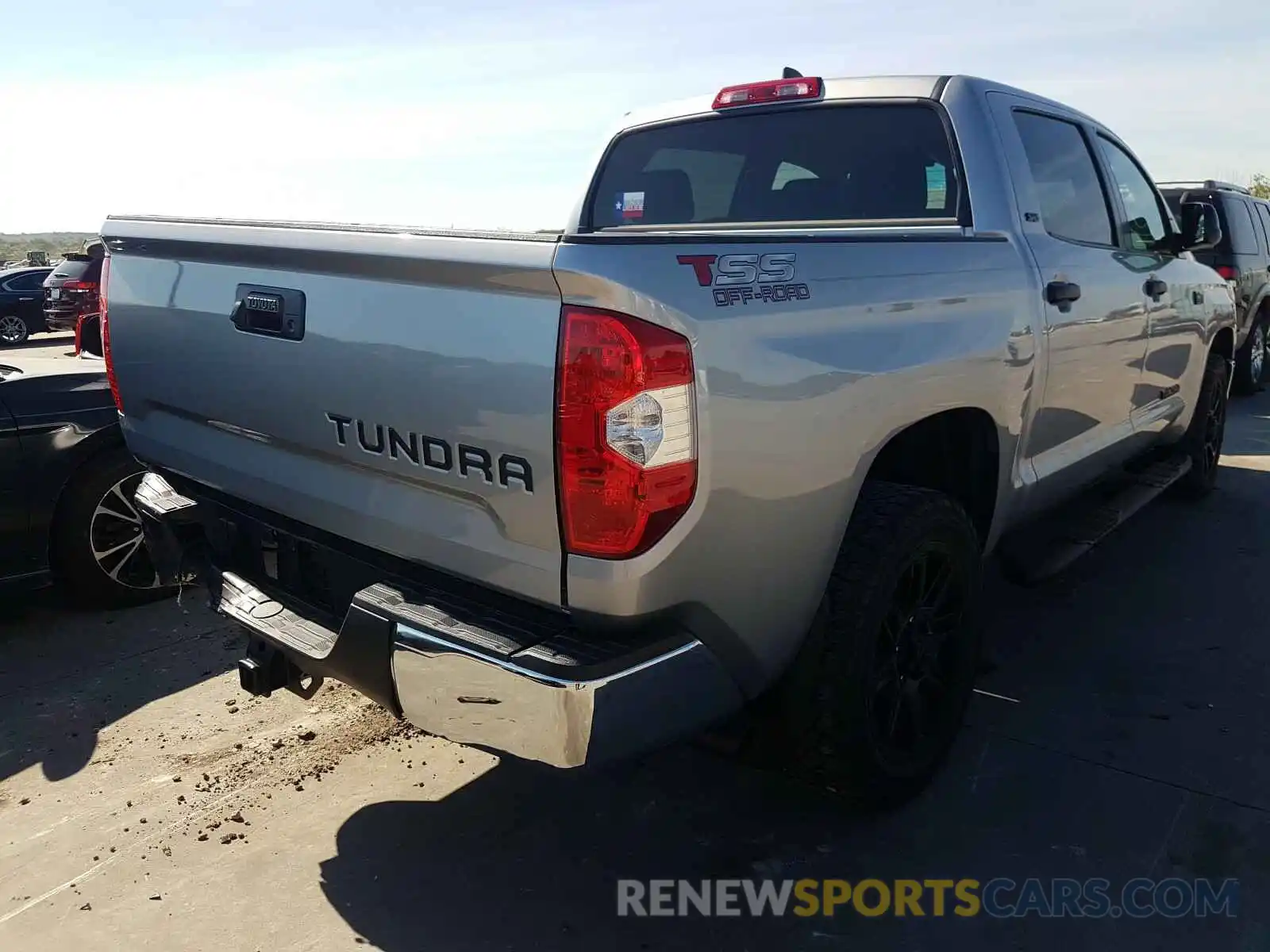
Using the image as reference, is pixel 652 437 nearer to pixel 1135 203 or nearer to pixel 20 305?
pixel 1135 203

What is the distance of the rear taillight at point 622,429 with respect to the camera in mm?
1996

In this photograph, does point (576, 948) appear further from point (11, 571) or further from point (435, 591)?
point (11, 571)

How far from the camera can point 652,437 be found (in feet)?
6.61

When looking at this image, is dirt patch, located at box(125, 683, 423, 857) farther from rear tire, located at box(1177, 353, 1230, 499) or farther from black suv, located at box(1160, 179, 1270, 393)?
black suv, located at box(1160, 179, 1270, 393)

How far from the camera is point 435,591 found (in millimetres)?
2359

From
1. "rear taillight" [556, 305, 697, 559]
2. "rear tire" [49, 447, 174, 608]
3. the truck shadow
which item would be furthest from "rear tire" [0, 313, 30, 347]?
"rear taillight" [556, 305, 697, 559]

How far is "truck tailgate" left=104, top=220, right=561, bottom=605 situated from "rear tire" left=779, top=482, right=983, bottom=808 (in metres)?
0.77

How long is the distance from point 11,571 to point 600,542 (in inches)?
127

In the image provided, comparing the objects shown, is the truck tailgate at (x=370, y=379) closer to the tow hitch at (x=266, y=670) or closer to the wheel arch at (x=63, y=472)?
the tow hitch at (x=266, y=670)

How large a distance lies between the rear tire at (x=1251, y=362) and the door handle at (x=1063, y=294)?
7565mm

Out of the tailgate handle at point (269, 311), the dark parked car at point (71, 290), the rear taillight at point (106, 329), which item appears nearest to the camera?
the tailgate handle at point (269, 311)

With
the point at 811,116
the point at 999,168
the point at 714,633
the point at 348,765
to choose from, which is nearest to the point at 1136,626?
the point at 999,168
